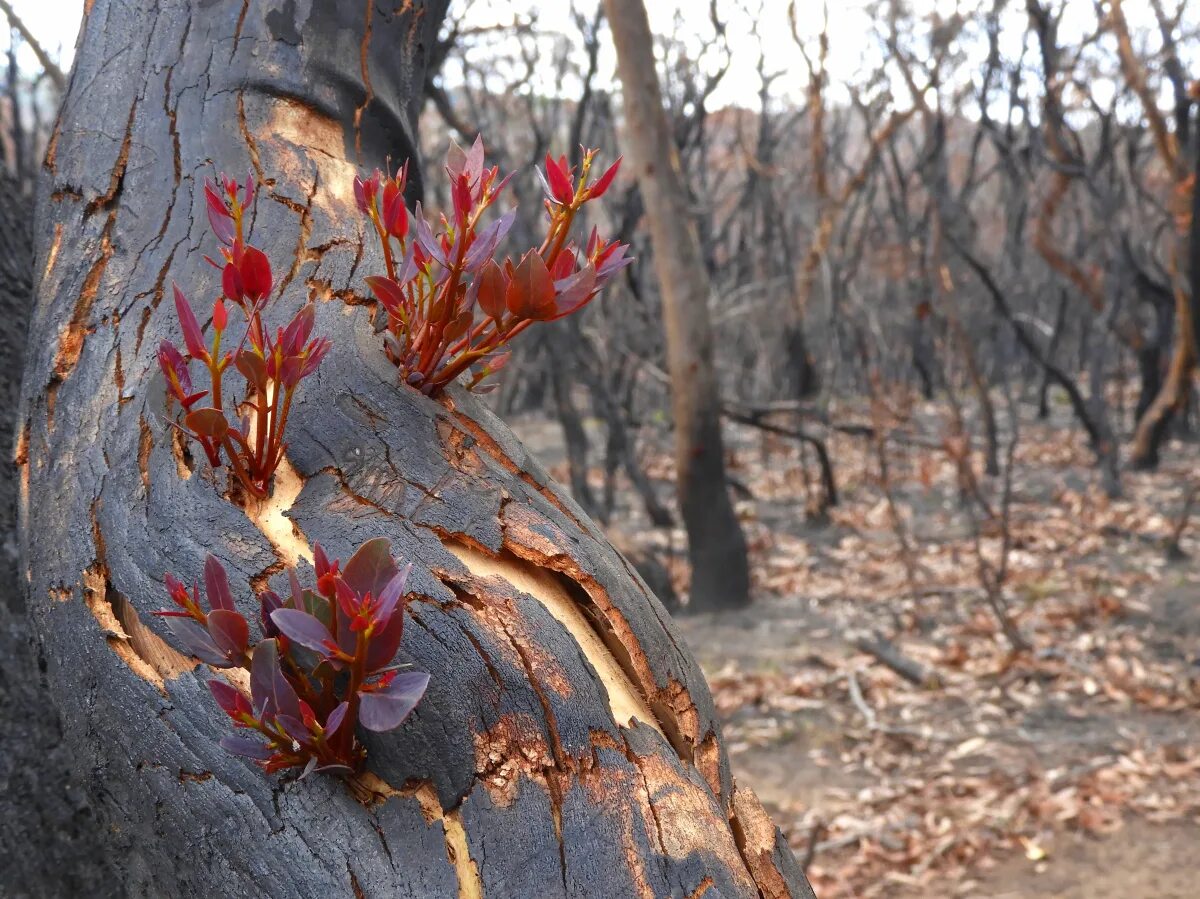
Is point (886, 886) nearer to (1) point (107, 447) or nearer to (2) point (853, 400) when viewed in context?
(1) point (107, 447)

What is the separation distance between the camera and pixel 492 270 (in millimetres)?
905

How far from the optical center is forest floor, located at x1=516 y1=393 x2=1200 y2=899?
3605mm

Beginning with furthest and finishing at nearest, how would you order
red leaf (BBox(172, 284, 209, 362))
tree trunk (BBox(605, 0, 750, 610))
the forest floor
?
tree trunk (BBox(605, 0, 750, 610))
the forest floor
red leaf (BBox(172, 284, 209, 362))

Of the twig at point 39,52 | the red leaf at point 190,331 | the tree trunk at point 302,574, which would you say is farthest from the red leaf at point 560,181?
the twig at point 39,52

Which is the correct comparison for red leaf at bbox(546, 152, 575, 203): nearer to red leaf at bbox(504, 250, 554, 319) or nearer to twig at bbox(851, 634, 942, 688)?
red leaf at bbox(504, 250, 554, 319)

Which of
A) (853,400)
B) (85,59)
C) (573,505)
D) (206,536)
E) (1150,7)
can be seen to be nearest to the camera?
(206,536)

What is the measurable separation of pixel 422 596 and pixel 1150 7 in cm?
Answer: 990

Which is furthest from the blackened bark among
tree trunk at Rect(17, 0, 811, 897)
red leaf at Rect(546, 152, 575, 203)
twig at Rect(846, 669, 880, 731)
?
twig at Rect(846, 669, 880, 731)

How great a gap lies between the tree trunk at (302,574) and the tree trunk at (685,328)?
14.6 feet

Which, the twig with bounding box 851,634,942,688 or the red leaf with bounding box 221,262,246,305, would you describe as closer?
the red leaf with bounding box 221,262,246,305

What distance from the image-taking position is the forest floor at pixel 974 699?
361 cm

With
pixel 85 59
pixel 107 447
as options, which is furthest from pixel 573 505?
pixel 85 59

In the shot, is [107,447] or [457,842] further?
[107,447]

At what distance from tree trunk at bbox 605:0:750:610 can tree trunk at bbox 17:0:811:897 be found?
4.46m
